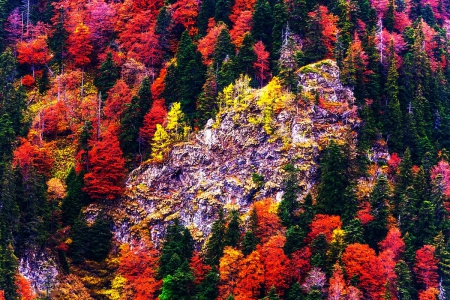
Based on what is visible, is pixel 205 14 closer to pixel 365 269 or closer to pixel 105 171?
pixel 105 171

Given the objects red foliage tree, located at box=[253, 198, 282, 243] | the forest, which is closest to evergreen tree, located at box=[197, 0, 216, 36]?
the forest

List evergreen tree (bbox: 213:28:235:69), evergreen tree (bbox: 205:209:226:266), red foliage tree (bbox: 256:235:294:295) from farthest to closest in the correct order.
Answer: evergreen tree (bbox: 213:28:235:69) → evergreen tree (bbox: 205:209:226:266) → red foliage tree (bbox: 256:235:294:295)

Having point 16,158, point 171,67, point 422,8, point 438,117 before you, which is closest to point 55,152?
point 16,158

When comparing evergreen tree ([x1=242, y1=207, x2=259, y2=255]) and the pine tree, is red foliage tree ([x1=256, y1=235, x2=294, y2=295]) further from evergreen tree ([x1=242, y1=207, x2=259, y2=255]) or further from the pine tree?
the pine tree

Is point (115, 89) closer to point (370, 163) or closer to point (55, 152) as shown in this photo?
point (55, 152)

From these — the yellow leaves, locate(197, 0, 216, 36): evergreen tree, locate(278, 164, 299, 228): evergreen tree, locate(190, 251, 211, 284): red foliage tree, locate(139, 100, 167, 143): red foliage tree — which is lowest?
locate(190, 251, 211, 284): red foliage tree

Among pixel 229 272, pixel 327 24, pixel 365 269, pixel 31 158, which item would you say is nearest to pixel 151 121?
pixel 31 158

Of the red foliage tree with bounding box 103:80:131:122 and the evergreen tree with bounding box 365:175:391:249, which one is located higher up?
the red foliage tree with bounding box 103:80:131:122
